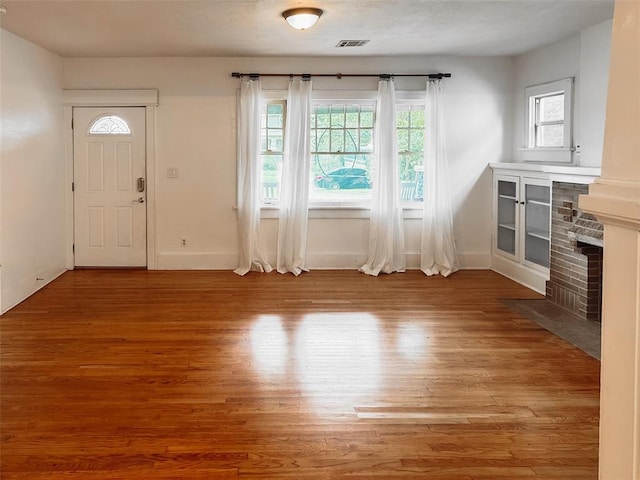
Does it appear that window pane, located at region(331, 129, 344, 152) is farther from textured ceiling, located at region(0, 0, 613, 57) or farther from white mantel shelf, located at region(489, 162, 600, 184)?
white mantel shelf, located at region(489, 162, 600, 184)

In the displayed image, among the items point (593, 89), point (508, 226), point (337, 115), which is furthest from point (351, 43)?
point (508, 226)

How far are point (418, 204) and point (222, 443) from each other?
17.0ft

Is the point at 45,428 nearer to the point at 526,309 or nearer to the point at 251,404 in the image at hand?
the point at 251,404

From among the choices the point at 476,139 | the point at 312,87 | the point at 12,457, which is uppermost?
the point at 312,87

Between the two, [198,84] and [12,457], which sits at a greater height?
[198,84]

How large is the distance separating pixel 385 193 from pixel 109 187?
3268mm

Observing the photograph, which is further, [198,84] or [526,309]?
[198,84]

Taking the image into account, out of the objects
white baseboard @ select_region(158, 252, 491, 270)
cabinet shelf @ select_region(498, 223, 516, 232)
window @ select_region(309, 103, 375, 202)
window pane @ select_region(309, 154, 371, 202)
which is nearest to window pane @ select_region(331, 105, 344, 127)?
window @ select_region(309, 103, 375, 202)

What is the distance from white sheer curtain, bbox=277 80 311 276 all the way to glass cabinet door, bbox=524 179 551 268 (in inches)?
97.5

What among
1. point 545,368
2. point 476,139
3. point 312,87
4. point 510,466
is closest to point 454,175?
point 476,139

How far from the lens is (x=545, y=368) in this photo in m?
4.16

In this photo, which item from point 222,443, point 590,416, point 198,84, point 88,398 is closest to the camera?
point 222,443

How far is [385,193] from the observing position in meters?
7.53

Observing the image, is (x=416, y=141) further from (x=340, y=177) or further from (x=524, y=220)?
(x=524, y=220)
